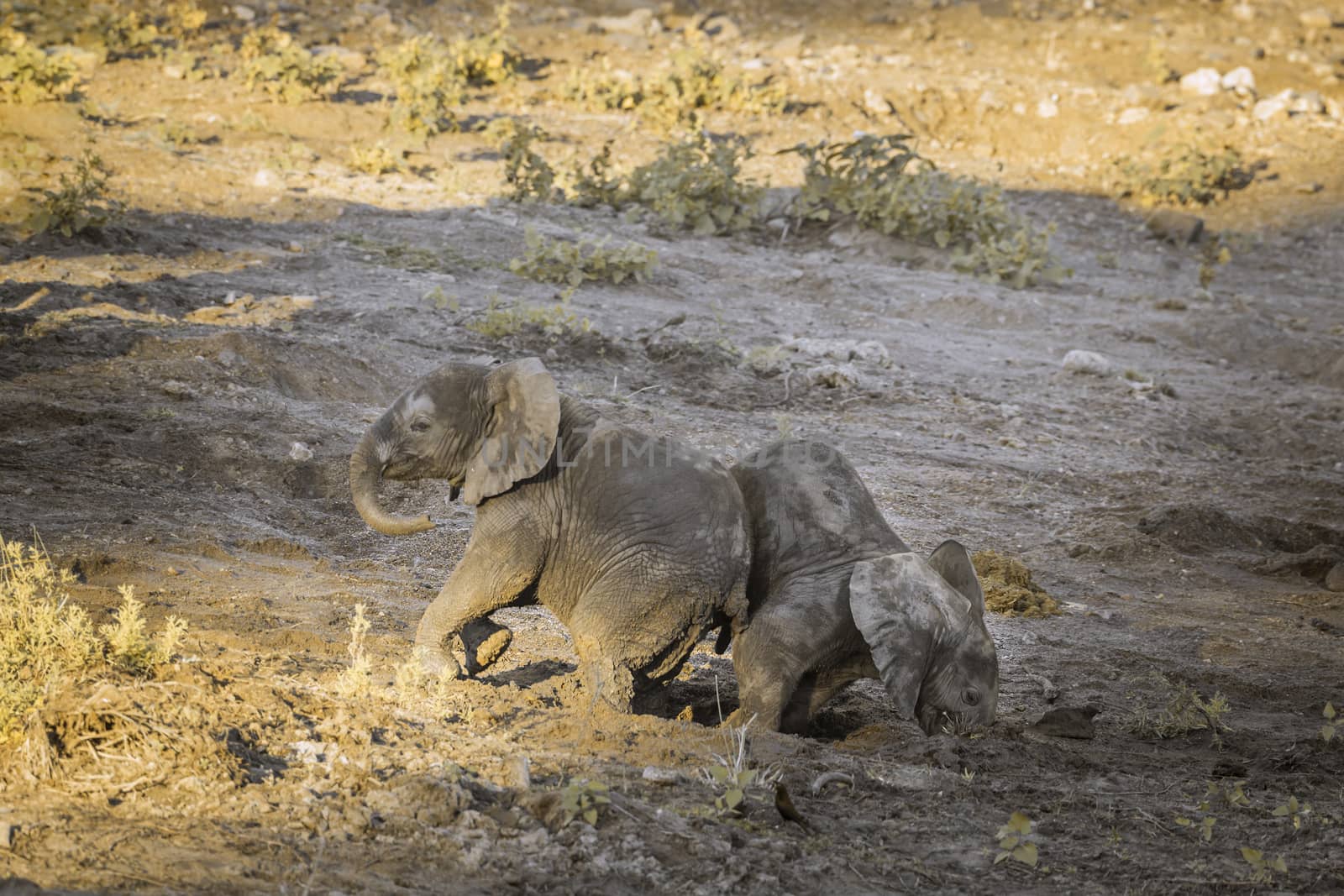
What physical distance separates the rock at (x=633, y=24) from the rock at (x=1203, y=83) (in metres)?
8.17

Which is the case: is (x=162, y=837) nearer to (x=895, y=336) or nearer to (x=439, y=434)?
(x=439, y=434)

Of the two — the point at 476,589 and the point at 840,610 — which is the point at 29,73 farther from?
the point at 840,610

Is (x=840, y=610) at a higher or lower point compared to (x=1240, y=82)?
lower

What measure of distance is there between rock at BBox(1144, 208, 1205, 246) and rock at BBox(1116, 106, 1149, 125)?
9.41 ft

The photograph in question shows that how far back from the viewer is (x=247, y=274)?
1162 centimetres

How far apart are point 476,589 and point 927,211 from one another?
11.0 meters

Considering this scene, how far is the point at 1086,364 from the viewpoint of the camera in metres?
12.7

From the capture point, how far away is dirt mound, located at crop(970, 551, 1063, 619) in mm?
7711

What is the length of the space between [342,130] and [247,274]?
5.28m

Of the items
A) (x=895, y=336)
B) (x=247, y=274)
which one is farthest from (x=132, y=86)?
(x=895, y=336)

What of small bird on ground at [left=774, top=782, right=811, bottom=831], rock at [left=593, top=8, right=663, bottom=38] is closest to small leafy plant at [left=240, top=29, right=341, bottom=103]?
rock at [left=593, top=8, right=663, bottom=38]

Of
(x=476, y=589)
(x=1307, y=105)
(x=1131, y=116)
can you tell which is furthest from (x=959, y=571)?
(x=1307, y=105)

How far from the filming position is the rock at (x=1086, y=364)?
41.7 feet

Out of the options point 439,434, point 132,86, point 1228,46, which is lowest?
point 439,434
